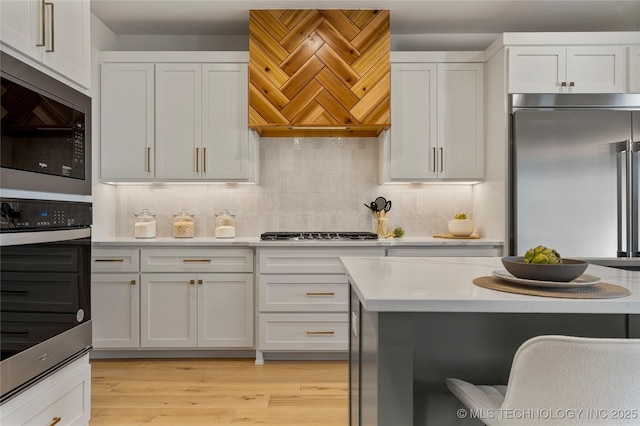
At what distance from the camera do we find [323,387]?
2.82m

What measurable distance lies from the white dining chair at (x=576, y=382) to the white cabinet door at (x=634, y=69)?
295 cm

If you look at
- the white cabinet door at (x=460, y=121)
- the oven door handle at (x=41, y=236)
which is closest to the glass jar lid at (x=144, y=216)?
the oven door handle at (x=41, y=236)

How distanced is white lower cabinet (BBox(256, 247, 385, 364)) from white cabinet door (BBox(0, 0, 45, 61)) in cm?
194

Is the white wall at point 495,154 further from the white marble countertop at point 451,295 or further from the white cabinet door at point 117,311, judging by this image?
the white cabinet door at point 117,311

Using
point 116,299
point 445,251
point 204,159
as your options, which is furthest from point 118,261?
point 445,251

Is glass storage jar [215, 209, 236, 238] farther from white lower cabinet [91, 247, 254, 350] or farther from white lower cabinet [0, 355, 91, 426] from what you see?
white lower cabinet [0, 355, 91, 426]

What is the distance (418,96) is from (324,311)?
→ 179 cm

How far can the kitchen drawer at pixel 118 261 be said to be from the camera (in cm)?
330

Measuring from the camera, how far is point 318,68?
3.42m

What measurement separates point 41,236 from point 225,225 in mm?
2015

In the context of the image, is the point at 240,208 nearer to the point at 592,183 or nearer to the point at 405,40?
the point at 405,40

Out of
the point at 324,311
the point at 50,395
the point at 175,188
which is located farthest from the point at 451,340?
the point at 175,188

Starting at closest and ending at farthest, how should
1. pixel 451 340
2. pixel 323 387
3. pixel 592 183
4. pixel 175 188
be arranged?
1. pixel 451 340
2. pixel 323 387
3. pixel 592 183
4. pixel 175 188

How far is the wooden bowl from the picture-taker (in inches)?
49.7
